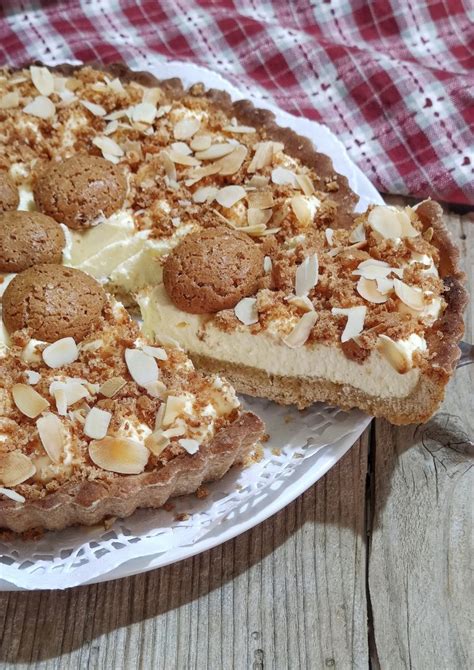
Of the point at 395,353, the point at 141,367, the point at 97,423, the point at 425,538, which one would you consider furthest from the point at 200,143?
the point at 425,538

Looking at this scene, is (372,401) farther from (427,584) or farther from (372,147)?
(372,147)

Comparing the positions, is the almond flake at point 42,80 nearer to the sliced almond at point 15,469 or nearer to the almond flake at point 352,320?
the almond flake at point 352,320

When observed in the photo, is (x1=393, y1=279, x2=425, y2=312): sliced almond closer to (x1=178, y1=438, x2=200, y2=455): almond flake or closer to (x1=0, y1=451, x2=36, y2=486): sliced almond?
(x1=178, y1=438, x2=200, y2=455): almond flake

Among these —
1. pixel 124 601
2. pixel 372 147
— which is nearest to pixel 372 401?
pixel 124 601

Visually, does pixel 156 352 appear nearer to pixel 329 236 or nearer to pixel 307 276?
pixel 307 276

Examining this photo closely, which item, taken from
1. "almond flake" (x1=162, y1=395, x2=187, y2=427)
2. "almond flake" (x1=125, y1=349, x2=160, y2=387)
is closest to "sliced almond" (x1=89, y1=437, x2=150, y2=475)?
"almond flake" (x1=162, y1=395, x2=187, y2=427)
